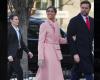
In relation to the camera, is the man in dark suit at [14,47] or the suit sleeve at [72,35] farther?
the man in dark suit at [14,47]

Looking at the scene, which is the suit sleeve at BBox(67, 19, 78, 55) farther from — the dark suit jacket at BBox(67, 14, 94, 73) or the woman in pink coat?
the woman in pink coat

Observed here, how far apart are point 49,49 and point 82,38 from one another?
1.82 ft

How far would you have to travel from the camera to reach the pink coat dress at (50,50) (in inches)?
261

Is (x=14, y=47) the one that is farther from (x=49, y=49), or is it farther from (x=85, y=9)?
(x=85, y=9)

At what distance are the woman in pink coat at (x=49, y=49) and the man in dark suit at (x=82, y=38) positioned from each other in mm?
241

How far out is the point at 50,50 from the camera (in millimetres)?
6680

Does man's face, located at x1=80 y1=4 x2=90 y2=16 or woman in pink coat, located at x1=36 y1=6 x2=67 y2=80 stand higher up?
man's face, located at x1=80 y1=4 x2=90 y2=16

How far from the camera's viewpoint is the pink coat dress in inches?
261

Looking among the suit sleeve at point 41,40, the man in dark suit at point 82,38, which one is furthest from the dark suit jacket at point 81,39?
the suit sleeve at point 41,40

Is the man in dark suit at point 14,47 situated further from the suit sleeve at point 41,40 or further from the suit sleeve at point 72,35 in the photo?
the suit sleeve at point 72,35

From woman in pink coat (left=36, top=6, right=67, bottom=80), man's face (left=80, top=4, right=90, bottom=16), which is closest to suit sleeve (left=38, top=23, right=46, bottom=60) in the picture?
woman in pink coat (left=36, top=6, right=67, bottom=80)

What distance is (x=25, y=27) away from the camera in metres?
9.57

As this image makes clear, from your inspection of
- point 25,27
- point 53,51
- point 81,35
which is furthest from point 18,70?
point 25,27
